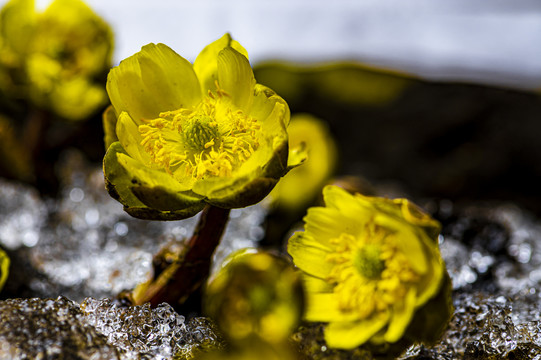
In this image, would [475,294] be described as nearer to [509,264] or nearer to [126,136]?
[509,264]

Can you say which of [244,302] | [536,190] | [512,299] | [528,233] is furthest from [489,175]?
[244,302]

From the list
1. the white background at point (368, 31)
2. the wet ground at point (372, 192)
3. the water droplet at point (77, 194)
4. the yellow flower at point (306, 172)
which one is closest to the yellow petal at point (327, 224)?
the wet ground at point (372, 192)

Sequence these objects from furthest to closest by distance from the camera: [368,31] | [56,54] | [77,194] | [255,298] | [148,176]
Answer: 1. [368,31]
2. [77,194]
3. [56,54]
4. [255,298]
5. [148,176]

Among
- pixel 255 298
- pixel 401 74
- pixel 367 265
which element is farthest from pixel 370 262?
pixel 401 74

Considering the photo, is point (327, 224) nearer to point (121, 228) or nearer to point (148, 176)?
point (148, 176)

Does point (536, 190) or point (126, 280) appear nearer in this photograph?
point (126, 280)
